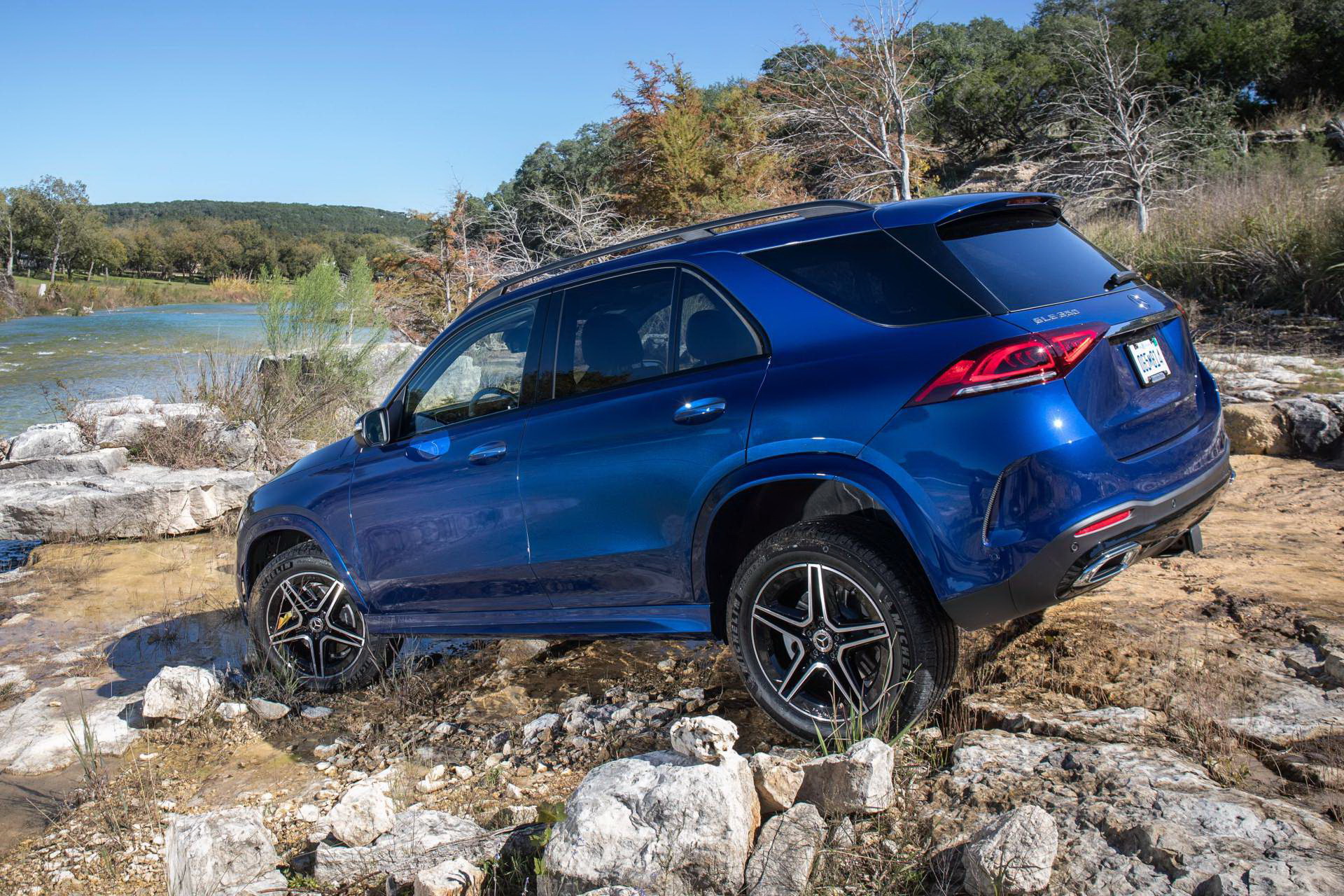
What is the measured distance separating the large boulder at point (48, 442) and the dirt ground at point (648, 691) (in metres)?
4.91

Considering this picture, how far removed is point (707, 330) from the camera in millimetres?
3549

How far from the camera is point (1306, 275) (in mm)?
10680

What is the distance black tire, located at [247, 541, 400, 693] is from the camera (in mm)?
4879

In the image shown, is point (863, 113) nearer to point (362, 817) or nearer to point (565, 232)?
point (565, 232)

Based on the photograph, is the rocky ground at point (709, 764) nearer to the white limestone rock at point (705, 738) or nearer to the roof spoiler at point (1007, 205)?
the white limestone rock at point (705, 738)

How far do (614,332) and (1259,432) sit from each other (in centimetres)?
555

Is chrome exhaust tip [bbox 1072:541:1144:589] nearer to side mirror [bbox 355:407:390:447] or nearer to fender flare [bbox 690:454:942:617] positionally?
fender flare [bbox 690:454:942:617]

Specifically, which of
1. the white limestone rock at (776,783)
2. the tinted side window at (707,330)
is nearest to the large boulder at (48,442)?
the tinted side window at (707,330)

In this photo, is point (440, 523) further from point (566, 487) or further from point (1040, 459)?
point (1040, 459)

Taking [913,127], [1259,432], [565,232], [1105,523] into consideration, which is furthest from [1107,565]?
[913,127]

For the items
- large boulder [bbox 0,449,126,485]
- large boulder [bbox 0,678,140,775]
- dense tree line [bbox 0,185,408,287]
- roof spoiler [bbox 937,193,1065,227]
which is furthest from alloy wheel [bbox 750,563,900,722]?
dense tree line [bbox 0,185,408,287]

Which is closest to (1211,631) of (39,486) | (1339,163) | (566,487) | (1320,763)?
(1320,763)

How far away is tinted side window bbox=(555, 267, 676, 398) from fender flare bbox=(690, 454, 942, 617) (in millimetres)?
580

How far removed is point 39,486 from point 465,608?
718 cm
